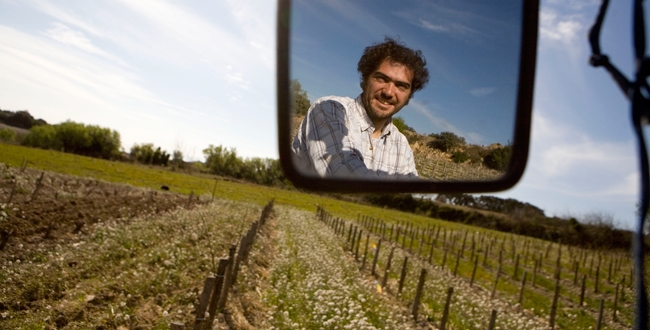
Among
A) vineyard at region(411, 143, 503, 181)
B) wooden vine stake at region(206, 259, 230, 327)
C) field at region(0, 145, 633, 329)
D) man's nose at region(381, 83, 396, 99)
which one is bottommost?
field at region(0, 145, 633, 329)

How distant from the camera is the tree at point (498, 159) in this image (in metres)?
1.49

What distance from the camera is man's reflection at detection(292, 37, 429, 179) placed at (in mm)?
1416

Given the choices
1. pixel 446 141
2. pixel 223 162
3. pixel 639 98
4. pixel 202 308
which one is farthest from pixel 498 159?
pixel 223 162

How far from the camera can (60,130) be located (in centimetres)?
11219

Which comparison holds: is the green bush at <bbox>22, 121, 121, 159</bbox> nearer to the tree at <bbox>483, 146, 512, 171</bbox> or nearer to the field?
the field

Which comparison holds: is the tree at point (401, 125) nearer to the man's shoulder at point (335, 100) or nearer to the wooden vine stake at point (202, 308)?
the man's shoulder at point (335, 100)

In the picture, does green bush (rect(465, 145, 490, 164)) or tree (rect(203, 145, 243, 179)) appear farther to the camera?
tree (rect(203, 145, 243, 179))

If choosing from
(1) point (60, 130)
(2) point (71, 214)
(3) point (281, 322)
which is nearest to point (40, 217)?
(2) point (71, 214)

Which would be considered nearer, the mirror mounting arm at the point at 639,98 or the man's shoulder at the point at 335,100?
the mirror mounting arm at the point at 639,98

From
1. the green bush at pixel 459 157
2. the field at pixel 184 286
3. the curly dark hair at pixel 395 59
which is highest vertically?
the curly dark hair at pixel 395 59

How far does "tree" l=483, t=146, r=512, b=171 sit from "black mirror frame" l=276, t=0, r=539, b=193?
16 millimetres

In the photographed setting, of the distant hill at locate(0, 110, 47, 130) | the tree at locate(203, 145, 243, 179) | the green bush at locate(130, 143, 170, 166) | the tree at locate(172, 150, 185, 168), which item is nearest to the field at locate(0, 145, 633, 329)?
the tree at locate(203, 145, 243, 179)

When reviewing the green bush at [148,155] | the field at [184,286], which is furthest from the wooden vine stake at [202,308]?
the green bush at [148,155]

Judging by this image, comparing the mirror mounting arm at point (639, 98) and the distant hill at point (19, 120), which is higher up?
the distant hill at point (19, 120)
